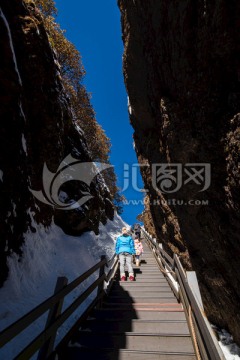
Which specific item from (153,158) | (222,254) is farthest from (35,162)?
(222,254)

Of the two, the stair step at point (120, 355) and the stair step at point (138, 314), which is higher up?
the stair step at point (138, 314)

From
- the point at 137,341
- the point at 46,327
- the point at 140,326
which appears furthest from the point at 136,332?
the point at 46,327

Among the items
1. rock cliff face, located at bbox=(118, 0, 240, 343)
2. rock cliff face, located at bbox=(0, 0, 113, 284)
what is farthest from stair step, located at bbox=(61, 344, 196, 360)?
rock cliff face, located at bbox=(118, 0, 240, 343)

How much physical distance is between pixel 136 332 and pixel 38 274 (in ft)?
11.0

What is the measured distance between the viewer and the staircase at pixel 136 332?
372 cm

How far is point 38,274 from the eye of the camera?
6.61 m

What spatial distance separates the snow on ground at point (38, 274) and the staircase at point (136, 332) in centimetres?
85

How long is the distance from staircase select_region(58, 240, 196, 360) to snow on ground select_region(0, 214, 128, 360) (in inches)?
33.6

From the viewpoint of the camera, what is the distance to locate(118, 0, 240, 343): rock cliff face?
4.71 meters

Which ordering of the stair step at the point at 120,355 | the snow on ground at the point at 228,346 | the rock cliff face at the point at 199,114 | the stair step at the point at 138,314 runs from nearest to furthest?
the stair step at the point at 120,355, the rock cliff face at the point at 199,114, the stair step at the point at 138,314, the snow on ground at the point at 228,346

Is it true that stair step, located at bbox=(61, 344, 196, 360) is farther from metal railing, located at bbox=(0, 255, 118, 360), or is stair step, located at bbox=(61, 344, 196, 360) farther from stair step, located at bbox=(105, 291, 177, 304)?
stair step, located at bbox=(105, 291, 177, 304)

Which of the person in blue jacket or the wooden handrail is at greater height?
the person in blue jacket

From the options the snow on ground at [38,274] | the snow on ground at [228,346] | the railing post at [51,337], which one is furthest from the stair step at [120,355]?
the snow on ground at [228,346]

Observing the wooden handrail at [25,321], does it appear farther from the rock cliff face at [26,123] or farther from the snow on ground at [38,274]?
the rock cliff face at [26,123]
